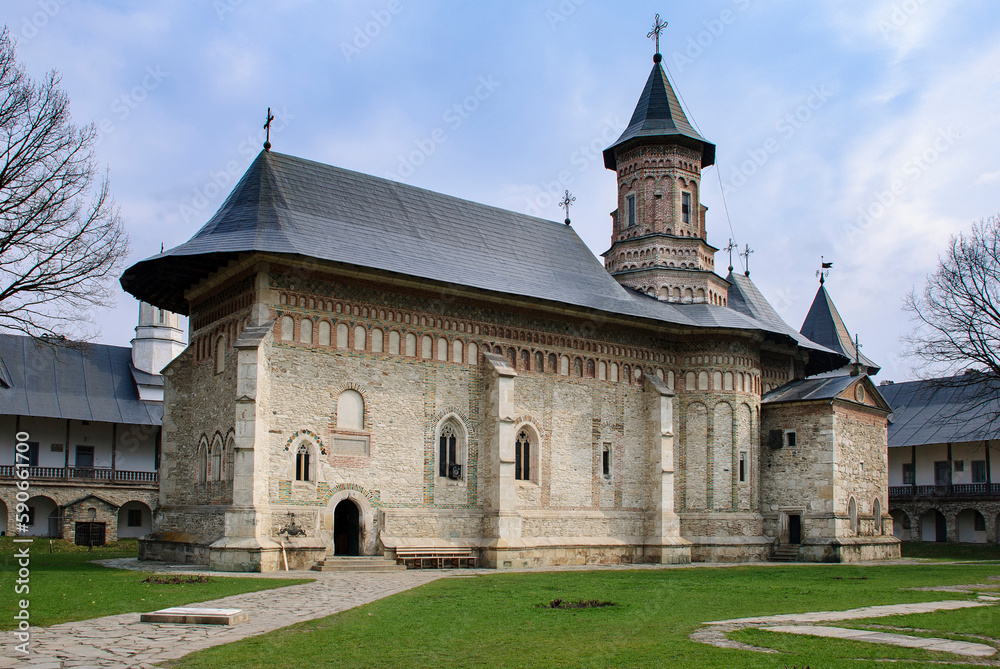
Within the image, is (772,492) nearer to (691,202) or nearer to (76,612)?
(691,202)

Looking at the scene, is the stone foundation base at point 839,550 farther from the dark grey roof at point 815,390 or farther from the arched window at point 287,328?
the arched window at point 287,328

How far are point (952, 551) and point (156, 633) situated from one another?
33791 millimetres

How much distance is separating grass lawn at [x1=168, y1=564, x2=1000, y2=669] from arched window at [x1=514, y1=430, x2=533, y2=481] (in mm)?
6461

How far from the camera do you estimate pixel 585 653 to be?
8.46m

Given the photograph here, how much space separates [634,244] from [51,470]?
2524cm

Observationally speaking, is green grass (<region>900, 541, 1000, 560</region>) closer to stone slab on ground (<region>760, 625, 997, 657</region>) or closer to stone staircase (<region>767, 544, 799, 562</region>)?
stone staircase (<region>767, 544, 799, 562</region>)

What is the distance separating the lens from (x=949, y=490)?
1596 inches

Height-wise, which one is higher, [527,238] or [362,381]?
[527,238]

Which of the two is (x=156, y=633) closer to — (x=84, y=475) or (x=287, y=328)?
(x=287, y=328)

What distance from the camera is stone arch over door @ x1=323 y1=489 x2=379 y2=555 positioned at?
2042cm

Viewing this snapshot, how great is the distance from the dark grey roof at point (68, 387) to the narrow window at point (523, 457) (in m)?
20.0

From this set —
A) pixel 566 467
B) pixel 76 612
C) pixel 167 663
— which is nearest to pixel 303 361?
pixel 566 467

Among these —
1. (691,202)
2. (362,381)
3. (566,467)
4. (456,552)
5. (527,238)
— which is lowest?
(456,552)

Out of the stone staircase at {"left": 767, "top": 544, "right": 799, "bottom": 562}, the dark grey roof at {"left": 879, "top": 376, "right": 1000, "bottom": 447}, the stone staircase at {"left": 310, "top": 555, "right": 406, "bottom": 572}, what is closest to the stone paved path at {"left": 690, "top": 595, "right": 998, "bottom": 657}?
the stone staircase at {"left": 310, "top": 555, "right": 406, "bottom": 572}
